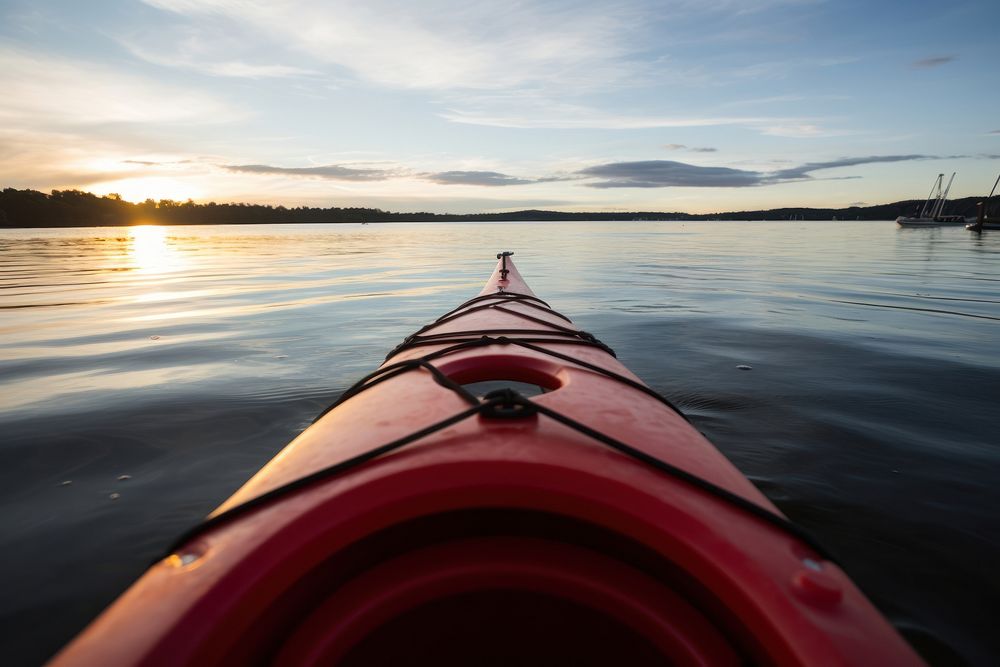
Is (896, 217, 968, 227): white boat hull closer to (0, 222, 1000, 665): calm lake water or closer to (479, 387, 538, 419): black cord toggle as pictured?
(0, 222, 1000, 665): calm lake water

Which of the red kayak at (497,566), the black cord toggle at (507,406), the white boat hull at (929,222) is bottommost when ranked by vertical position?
the red kayak at (497,566)

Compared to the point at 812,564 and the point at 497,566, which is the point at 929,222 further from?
the point at 497,566

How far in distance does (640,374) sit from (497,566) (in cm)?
357

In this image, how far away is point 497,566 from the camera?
121cm

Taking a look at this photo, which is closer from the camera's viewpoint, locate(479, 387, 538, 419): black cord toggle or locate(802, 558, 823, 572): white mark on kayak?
locate(802, 558, 823, 572): white mark on kayak

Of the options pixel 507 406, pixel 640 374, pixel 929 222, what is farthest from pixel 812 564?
pixel 929 222

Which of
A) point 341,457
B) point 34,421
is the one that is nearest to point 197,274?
point 34,421

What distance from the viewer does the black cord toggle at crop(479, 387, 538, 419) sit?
1.38 m

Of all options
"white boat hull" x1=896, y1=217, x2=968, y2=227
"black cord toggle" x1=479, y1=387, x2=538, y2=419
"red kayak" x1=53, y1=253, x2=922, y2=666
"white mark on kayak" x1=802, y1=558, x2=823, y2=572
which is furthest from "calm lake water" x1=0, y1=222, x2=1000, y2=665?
"white boat hull" x1=896, y1=217, x2=968, y2=227

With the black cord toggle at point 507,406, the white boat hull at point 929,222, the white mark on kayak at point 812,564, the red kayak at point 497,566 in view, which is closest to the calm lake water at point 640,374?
the white mark on kayak at point 812,564

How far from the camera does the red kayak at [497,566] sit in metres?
0.93

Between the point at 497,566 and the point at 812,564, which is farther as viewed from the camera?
Result: the point at 497,566

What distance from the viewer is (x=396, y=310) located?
794 centimetres

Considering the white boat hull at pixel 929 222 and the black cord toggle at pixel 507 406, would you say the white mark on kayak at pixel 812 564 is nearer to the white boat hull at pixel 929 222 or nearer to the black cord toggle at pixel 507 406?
the black cord toggle at pixel 507 406
